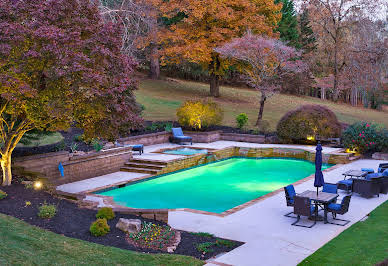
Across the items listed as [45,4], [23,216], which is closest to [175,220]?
[23,216]

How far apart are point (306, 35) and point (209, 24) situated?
67.8 ft

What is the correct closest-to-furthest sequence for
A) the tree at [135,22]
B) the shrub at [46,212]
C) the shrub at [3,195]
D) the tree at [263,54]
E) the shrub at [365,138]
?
1. the shrub at [46,212]
2. the shrub at [3,195]
3. the shrub at [365,138]
4. the tree at [135,22]
5. the tree at [263,54]

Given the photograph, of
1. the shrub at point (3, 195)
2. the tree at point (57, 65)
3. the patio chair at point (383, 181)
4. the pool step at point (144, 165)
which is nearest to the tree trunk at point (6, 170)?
the tree at point (57, 65)

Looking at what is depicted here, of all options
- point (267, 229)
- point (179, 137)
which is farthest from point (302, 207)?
point (179, 137)

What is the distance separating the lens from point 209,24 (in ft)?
118

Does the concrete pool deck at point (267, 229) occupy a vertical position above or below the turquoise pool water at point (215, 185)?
above

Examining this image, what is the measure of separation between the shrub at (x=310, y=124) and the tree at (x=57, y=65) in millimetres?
14104

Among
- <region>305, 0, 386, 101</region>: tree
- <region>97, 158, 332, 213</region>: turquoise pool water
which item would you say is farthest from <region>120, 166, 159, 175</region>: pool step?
<region>305, 0, 386, 101</region>: tree

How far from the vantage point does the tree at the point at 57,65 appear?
36.2ft

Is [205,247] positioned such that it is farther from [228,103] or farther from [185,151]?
[228,103]

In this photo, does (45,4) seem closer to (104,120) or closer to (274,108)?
(104,120)

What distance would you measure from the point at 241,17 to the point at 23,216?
2923 centimetres

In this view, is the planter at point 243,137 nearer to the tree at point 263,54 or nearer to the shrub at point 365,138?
the tree at point 263,54

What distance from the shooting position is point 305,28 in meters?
51.9
